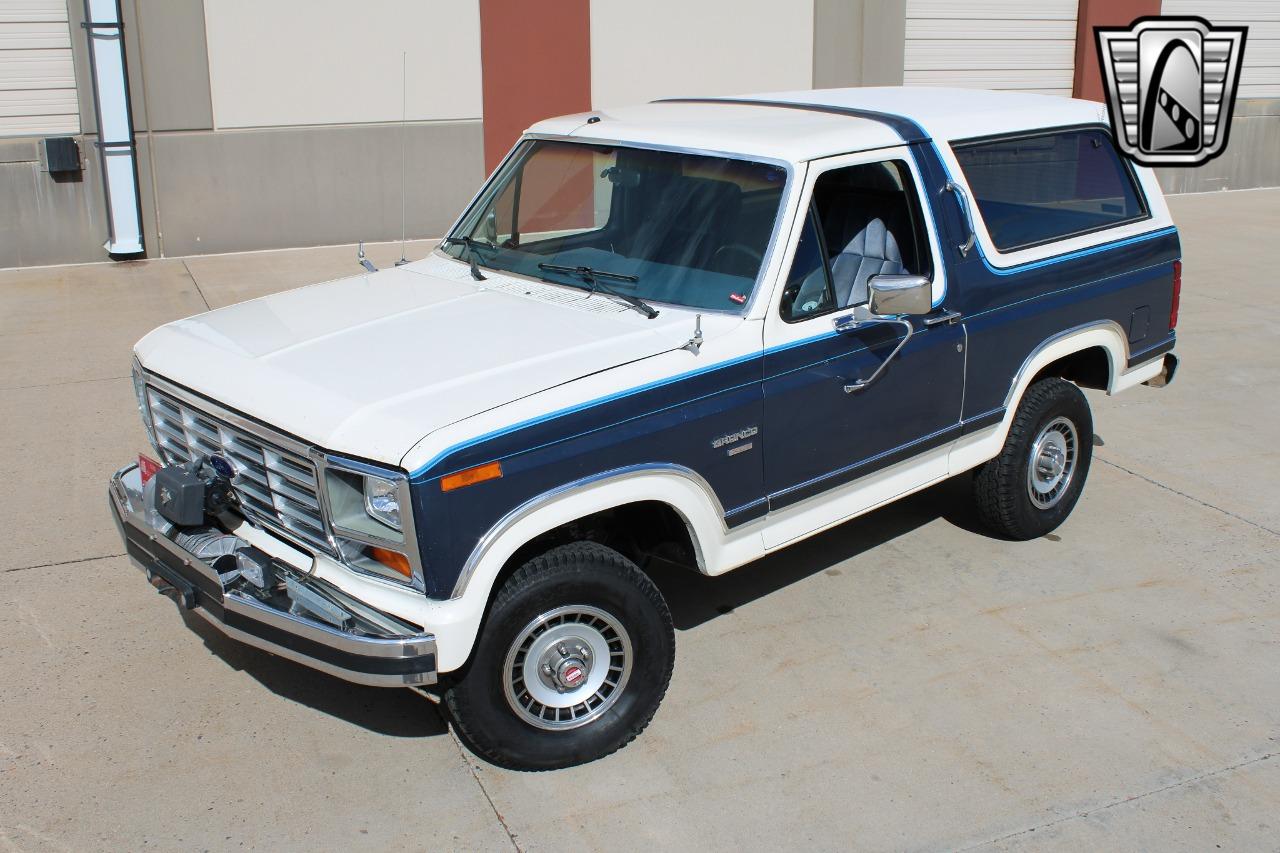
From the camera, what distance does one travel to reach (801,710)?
4730 millimetres

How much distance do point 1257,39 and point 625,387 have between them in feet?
54.3

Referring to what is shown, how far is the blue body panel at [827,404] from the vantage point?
3898 mm

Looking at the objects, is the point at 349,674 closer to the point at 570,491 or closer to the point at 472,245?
the point at 570,491

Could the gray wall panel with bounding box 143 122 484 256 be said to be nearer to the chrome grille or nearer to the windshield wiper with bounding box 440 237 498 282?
the windshield wiper with bounding box 440 237 498 282

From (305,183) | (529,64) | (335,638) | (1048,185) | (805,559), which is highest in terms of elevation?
(529,64)

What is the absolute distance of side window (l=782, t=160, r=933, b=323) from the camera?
5.06m

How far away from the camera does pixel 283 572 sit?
4219 millimetres

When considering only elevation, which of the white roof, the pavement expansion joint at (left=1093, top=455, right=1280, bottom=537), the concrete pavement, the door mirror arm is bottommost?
the concrete pavement

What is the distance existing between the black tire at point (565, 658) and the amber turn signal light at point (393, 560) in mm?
310

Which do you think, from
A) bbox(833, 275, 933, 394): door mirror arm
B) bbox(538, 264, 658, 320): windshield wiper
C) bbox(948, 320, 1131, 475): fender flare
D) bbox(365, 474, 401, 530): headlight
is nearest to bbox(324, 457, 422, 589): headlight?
bbox(365, 474, 401, 530): headlight

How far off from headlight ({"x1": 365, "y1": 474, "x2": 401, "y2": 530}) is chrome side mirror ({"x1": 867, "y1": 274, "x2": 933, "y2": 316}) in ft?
6.34

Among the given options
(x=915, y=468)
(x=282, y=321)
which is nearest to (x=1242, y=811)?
(x=915, y=468)

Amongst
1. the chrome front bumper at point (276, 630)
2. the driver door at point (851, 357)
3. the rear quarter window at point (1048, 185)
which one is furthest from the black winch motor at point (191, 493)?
the rear quarter window at point (1048, 185)

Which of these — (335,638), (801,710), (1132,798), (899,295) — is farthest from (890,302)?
(335,638)
